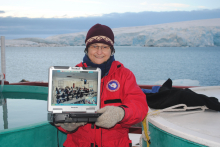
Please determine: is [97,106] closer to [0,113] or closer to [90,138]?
[90,138]

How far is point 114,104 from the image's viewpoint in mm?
1312

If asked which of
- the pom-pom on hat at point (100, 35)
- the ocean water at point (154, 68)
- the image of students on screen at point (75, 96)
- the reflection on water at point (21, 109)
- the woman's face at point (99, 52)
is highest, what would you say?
the pom-pom on hat at point (100, 35)

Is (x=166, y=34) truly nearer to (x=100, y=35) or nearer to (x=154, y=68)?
(x=154, y=68)

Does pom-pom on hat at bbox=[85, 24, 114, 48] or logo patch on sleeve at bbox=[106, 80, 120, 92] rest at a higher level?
pom-pom on hat at bbox=[85, 24, 114, 48]

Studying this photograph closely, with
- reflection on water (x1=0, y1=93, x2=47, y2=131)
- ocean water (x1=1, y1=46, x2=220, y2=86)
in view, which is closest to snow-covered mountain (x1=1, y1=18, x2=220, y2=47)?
ocean water (x1=1, y1=46, x2=220, y2=86)

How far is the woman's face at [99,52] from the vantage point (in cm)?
138

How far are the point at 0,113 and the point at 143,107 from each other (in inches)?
81.4

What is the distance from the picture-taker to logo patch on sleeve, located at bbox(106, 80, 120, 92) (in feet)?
4.31

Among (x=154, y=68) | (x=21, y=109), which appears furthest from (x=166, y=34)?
(x=21, y=109)

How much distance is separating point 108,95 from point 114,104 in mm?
63

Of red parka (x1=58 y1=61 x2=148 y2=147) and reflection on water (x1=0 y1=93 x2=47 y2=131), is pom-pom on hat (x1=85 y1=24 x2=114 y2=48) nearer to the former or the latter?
red parka (x1=58 y1=61 x2=148 y2=147)

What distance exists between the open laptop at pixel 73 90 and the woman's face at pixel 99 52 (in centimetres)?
18

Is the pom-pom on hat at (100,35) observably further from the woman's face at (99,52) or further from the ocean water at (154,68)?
the ocean water at (154,68)

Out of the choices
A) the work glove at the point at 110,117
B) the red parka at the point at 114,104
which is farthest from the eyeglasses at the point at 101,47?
the work glove at the point at 110,117
